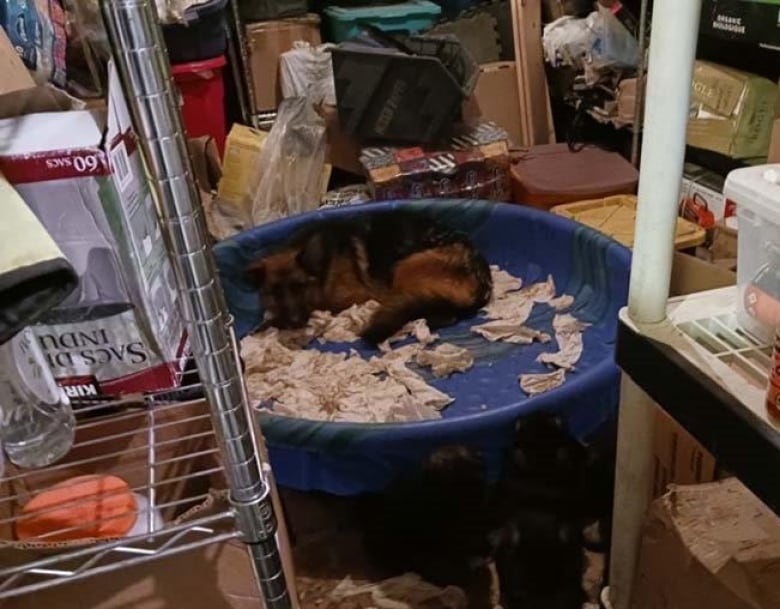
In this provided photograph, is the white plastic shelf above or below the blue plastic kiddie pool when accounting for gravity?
above

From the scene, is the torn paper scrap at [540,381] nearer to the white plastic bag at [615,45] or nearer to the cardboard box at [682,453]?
the cardboard box at [682,453]

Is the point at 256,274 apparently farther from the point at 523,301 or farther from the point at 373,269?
the point at 523,301

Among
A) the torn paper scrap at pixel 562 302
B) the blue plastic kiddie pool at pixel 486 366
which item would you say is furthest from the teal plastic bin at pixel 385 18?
the torn paper scrap at pixel 562 302

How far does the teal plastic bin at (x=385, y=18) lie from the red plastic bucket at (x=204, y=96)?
15.5 inches

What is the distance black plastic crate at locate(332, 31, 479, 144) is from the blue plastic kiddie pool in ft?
0.99

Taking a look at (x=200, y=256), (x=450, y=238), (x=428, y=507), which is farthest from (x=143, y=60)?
(x=450, y=238)

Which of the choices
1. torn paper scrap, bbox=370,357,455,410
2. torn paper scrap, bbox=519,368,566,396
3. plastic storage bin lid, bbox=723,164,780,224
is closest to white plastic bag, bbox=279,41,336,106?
torn paper scrap, bbox=370,357,455,410

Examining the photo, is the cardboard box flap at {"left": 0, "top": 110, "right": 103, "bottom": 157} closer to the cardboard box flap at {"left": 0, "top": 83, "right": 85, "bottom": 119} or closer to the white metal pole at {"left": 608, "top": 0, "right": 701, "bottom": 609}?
the cardboard box flap at {"left": 0, "top": 83, "right": 85, "bottom": 119}

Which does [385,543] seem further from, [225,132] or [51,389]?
[225,132]

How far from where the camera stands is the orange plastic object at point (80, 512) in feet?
2.27

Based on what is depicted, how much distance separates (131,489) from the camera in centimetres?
75

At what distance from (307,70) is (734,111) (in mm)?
1170

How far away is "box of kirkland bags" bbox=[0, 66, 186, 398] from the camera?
607mm

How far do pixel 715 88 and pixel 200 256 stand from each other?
1664 mm
